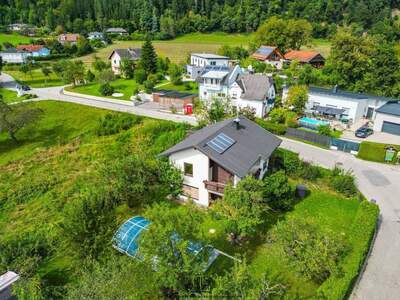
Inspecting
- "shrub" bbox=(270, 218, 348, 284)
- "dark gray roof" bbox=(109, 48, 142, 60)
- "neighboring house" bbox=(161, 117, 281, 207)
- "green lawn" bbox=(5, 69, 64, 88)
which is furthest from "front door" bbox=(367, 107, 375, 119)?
"green lawn" bbox=(5, 69, 64, 88)

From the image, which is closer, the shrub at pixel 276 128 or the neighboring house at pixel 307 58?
the shrub at pixel 276 128

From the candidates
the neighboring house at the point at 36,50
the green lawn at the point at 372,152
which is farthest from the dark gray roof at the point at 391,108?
the neighboring house at the point at 36,50

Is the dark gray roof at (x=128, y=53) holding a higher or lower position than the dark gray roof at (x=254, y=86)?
higher

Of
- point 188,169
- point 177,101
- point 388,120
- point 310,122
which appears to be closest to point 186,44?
point 177,101

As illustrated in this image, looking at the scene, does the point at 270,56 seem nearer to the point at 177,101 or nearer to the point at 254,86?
the point at 254,86

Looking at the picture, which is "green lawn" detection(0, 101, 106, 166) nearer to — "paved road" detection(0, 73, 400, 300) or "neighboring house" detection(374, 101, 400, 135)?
"paved road" detection(0, 73, 400, 300)

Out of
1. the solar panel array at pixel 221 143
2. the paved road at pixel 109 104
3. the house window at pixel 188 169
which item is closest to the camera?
the solar panel array at pixel 221 143

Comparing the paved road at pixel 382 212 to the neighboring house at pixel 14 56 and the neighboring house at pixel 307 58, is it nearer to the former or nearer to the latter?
the neighboring house at pixel 307 58
